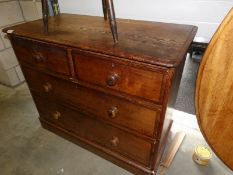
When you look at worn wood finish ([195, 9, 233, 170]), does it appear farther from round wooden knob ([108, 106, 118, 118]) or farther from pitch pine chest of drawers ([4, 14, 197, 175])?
round wooden knob ([108, 106, 118, 118])

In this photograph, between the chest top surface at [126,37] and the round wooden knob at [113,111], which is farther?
the round wooden knob at [113,111]

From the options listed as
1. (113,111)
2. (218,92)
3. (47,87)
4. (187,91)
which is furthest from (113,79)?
(187,91)

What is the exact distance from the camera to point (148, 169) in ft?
4.32

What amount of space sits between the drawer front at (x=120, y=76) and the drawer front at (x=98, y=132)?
38cm

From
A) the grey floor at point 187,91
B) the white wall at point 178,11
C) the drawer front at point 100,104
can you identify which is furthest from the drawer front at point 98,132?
the white wall at point 178,11

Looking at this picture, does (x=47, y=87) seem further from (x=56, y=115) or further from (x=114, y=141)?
(x=114, y=141)

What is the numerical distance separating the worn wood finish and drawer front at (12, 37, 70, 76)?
76cm

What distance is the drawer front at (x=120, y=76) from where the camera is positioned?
90cm

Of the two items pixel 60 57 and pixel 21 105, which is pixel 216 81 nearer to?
pixel 60 57

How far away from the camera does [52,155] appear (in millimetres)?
1591

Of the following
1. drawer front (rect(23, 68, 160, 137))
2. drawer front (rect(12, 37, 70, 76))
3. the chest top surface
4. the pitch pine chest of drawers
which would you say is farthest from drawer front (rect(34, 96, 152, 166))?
the chest top surface

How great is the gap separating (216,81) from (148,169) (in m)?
0.85

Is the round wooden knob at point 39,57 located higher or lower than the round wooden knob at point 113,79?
higher

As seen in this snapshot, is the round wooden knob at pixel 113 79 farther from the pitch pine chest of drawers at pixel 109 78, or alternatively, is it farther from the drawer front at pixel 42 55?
the drawer front at pixel 42 55
